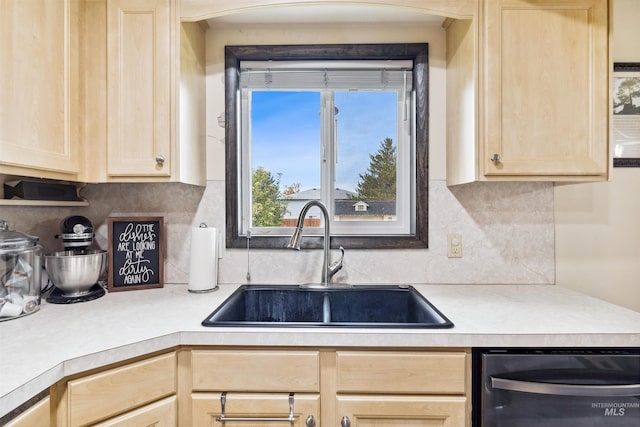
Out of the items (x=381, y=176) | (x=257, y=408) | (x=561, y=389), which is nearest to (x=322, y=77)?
(x=381, y=176)

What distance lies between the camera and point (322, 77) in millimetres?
1714

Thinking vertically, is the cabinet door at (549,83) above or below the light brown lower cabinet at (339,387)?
above

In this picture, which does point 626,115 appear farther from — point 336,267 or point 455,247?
point 336,267

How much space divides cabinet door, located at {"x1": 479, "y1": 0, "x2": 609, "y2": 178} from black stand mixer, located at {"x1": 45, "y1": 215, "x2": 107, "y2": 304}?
1698 millimetres

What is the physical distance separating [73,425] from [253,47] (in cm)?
162

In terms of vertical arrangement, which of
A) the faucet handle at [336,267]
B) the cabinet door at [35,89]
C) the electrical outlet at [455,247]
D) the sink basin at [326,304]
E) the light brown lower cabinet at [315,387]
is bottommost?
the light brown lower cabinet at [315,387]

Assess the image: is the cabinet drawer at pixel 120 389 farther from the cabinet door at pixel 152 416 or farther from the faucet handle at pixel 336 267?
the faucet handle at pixel 336 267

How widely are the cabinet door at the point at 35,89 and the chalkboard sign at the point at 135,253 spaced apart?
34cm

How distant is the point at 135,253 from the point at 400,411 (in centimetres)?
130

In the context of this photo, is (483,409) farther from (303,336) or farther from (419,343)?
(303,336)

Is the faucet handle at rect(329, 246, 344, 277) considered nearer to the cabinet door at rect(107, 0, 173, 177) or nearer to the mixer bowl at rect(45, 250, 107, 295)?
the cabinet door at rect(107, 0, 173, 177)

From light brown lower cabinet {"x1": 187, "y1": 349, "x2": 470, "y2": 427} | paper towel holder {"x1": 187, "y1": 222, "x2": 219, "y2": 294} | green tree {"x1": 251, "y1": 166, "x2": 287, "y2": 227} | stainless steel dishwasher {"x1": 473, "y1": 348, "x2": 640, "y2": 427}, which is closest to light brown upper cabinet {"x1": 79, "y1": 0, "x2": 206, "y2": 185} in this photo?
paper towel holder {"x1": 187, "y1": 222, "x2": 219, "y2": 294}

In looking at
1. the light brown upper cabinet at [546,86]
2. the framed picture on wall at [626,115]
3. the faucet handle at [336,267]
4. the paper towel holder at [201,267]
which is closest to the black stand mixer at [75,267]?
the paper towel holder at [201,267]

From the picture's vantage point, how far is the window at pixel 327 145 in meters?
1.71
